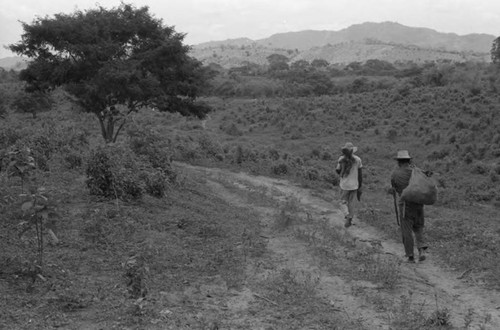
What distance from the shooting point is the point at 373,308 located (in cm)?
602

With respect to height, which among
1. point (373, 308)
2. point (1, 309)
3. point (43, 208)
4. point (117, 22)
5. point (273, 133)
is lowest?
point (273, 133)

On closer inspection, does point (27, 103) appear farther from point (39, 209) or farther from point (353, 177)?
point (39, 209)

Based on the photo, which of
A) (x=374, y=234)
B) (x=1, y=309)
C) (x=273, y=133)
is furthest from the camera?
(x=273, y=133)

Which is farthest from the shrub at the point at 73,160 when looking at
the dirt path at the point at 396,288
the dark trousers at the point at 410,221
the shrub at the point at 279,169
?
the dark trousers at the point at 410,221

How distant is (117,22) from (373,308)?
1670 centimetres

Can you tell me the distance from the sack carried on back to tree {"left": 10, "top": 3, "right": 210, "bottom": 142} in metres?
12.2

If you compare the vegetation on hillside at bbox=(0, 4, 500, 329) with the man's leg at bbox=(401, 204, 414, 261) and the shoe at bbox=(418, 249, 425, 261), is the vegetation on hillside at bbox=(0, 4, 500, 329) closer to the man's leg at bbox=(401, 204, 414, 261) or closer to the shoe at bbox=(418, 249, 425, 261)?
the shoe at bbox=(418, 249, 425, 261)

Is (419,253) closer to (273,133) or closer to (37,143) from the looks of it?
(37,143)

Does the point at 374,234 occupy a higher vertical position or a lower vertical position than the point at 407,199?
lower

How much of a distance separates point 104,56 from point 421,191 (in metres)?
14.3

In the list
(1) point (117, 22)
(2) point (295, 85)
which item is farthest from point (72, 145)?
(2) point (295, 85)

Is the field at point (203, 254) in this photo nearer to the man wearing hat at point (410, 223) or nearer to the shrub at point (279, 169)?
the man wearing hat at point (410, 223)

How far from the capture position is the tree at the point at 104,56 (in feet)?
61.0

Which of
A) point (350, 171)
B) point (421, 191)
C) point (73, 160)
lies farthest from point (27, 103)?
point (421, 191)
